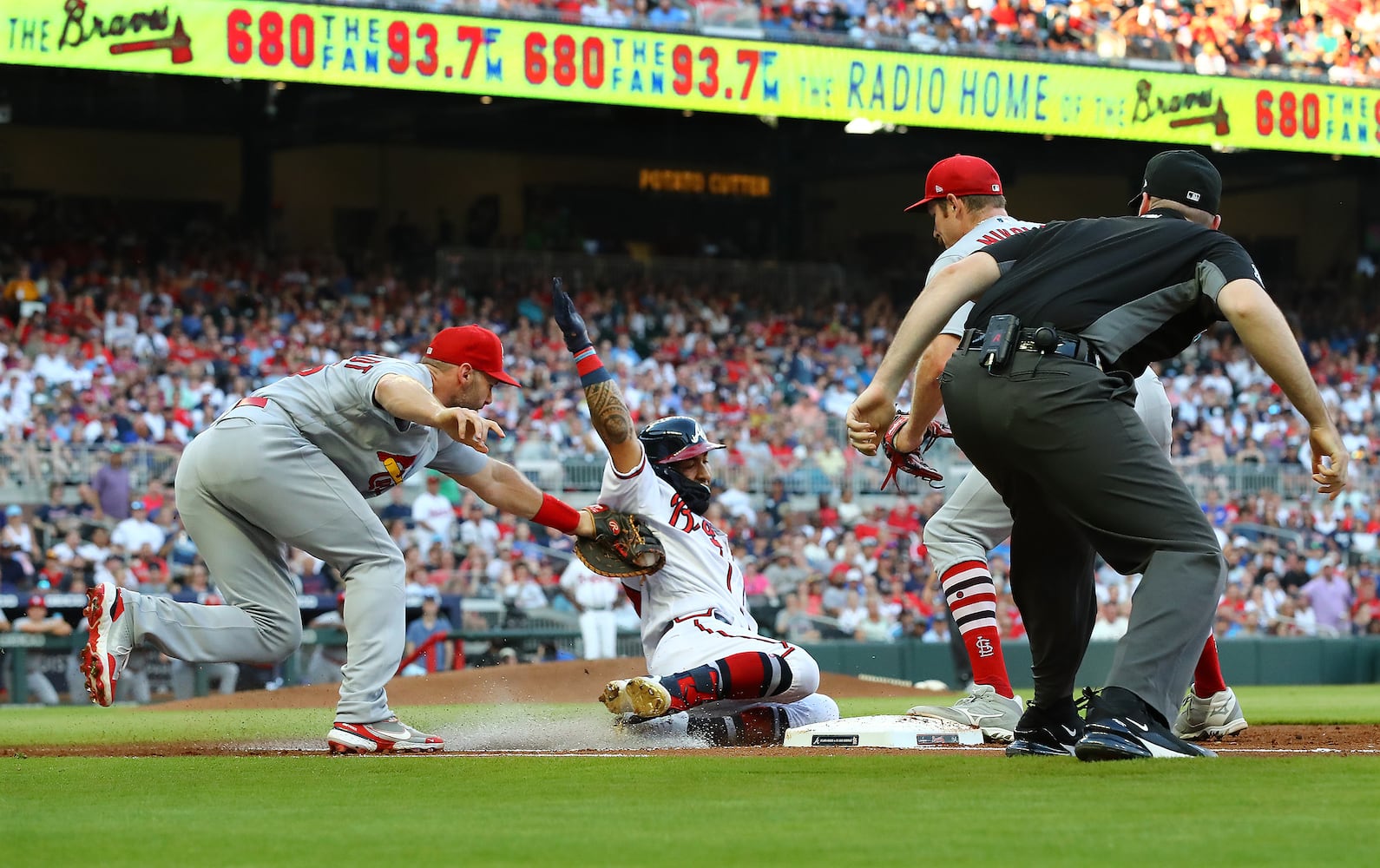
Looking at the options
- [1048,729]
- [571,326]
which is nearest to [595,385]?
[571,326]

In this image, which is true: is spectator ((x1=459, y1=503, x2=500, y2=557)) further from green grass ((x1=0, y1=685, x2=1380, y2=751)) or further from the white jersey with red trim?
the white jersey with red trim

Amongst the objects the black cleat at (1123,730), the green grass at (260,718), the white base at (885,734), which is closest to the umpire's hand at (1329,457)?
the black cleat at (1123,730)

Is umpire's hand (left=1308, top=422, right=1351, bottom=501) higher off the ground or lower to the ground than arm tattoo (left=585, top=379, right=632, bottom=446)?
lower

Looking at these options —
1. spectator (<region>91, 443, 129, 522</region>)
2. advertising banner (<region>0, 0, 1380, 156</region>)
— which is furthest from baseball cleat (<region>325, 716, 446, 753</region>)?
advertising banner (<region>0, 0, 1380, 156</region>)

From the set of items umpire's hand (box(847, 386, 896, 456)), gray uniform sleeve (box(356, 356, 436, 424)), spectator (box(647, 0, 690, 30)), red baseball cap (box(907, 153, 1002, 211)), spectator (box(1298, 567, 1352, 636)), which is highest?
spectator (box(647, 0, 690, 30))

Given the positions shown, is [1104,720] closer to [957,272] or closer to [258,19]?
[957,272]

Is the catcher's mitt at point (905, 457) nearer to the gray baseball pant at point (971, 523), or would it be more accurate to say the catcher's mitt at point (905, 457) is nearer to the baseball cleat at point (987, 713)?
the gray baseball pant at point (971, 523)

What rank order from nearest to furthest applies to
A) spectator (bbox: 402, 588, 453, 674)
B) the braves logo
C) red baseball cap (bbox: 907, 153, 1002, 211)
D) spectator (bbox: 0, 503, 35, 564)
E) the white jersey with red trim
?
1. red baseball cap (bbox: 907, 153, 1002, 211)
2. the braves logo
3. the white jersey with red trim
4. spectator (bbox: 402, 588, 453, 674)
5. spectator (bbox: 0, 503, 35, 564)

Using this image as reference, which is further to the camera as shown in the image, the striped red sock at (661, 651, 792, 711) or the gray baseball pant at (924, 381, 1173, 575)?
the gray baseball pant at (924, 381, 1173, 575)
